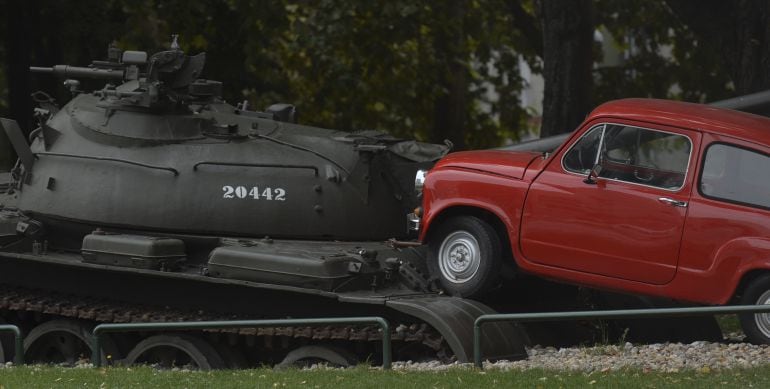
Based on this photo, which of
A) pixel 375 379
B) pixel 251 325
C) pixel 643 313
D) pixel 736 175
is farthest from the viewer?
pixel 251 325

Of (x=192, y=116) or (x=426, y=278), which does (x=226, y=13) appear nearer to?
(x=192, y=116)

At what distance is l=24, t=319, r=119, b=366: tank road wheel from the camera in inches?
572

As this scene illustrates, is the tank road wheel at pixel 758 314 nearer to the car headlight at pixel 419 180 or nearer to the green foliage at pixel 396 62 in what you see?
the car headlight at pixel 419 180

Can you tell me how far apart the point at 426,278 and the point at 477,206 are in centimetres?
A: 89

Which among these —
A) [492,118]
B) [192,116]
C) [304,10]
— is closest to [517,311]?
[192,116]

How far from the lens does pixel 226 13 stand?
1046 inches

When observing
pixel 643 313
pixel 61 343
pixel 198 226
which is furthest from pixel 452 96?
pixel 643 313

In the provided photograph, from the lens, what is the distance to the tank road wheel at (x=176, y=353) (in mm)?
13781

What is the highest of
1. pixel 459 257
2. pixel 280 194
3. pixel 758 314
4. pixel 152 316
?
pixel 280 194

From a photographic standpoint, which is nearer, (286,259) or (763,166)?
(763,166)

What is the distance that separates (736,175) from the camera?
1166 cm

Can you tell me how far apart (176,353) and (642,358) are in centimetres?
465

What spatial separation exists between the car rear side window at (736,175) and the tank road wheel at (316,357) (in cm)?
349

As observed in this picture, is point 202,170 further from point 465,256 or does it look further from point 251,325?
point 465,256
